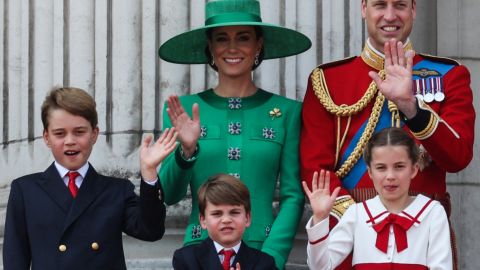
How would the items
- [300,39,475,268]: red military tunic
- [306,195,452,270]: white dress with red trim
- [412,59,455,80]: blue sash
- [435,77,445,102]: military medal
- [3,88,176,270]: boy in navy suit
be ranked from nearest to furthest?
[306,195,452,270]: white dress with red trim < [3,88,176,270]: boy in navy suit < [300,39,475,268]: red military tunic < [435,77,445,102]: military medal < [412,59,455,80]: blue sash

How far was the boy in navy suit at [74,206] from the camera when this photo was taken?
594cm

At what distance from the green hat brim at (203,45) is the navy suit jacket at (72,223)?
90 cm

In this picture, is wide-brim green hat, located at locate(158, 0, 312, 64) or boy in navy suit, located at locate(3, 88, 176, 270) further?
wide-brim green hat, located at locate(158, 0, 312, 64)

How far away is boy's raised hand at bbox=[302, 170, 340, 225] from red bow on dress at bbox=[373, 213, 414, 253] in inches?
8.3

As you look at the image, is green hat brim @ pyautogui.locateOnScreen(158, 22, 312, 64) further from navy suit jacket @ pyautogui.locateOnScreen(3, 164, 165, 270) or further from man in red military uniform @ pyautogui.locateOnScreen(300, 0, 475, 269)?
navy suit jacket @ pyautogui.locateOnScreen(3, 164, 165, 270)

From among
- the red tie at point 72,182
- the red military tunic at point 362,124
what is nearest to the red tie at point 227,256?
the red military tunic at point 362,124

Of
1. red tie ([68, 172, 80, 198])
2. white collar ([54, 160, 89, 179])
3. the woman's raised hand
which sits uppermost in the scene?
the woman's raised hand

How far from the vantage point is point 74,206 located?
5.98 meters

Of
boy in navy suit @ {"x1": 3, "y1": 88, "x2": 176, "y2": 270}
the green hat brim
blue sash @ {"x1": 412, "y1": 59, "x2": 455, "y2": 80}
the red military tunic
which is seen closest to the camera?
boy in navy suit @ {"x1": 3, "y1": 88, "x2": 176, "y2": 270}

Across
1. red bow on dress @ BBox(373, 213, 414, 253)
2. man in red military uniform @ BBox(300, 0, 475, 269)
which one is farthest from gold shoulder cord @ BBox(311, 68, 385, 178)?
red bow on dress @ BBox(373, 213, 414, 253)

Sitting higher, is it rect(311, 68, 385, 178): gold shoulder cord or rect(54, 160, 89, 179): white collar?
rect(311, 68, 385, 178): gold shoulder cord

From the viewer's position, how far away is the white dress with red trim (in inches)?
230

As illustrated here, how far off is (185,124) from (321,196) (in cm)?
67

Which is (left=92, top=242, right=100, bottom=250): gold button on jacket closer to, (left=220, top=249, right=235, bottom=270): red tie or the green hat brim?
(left=220, top=249, right=235, bottom=270): red tie
